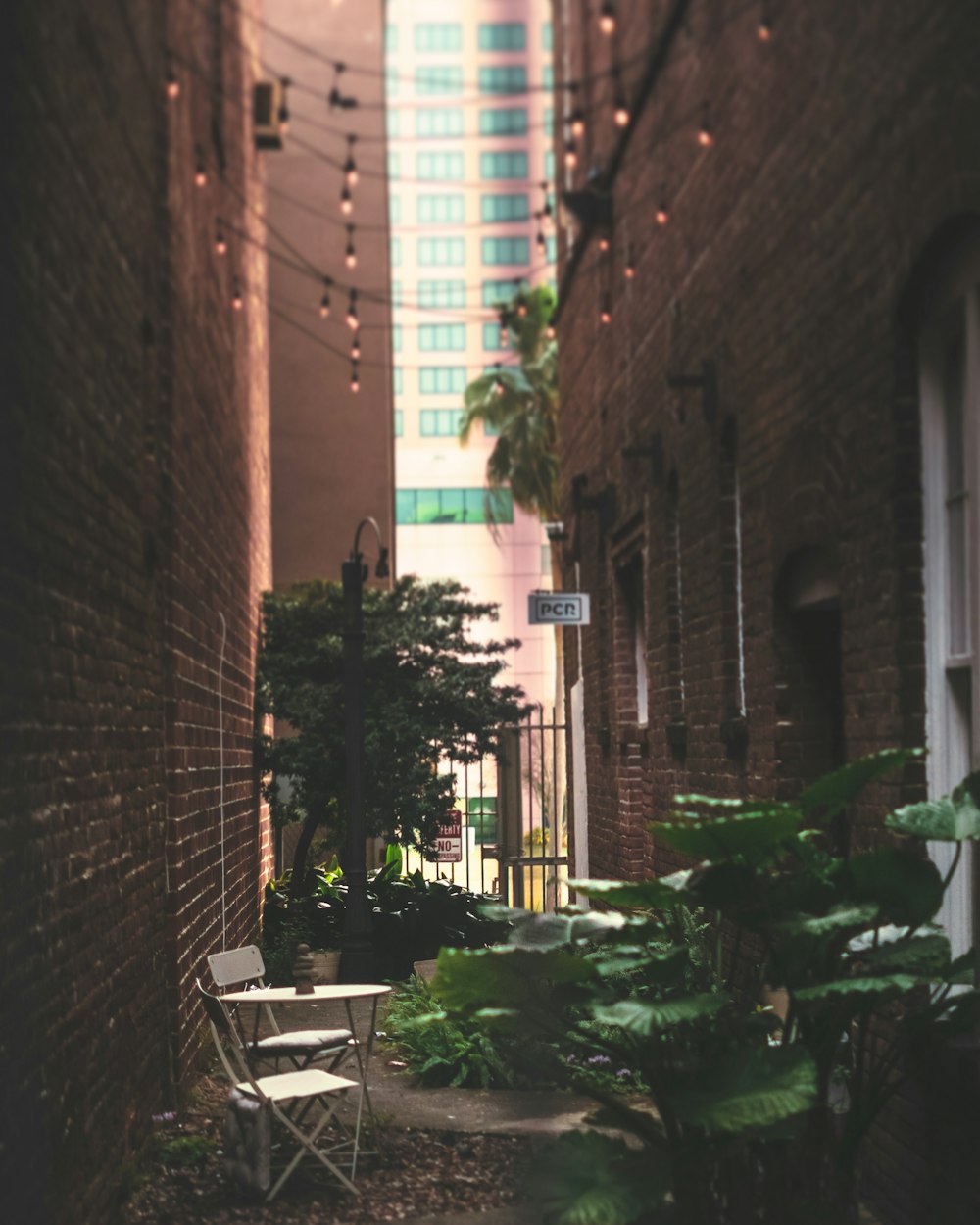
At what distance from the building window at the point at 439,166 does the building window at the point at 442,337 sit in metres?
7.92

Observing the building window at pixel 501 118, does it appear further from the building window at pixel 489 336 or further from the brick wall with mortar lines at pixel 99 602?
the brick wall with mortar lines at pixel 99 602

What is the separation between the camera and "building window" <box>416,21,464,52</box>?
219 ft

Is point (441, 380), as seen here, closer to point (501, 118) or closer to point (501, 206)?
point (501, 206)

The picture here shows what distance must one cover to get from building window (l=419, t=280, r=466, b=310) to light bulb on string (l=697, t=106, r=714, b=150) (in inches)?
2185

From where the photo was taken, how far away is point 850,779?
14.7 ft

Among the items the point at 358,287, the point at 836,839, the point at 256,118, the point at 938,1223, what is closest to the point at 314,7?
the point at 358,287

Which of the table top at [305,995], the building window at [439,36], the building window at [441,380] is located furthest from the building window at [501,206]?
the table top at [305,995]

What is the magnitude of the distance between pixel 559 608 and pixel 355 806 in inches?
113

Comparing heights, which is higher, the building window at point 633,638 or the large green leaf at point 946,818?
the building window at point 633,638

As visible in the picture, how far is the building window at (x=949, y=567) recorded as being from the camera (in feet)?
18.5

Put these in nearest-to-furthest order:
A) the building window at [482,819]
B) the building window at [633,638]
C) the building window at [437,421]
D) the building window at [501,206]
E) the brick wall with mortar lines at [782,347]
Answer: the brick wall with mortar lines at [782,347]
the building window at [633,638]
the building window at [482,819]
the building window at [437,421]
the building window at [501,206]

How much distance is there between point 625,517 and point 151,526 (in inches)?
207

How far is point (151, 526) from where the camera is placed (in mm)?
8203

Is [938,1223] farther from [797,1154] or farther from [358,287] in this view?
[358,287]
